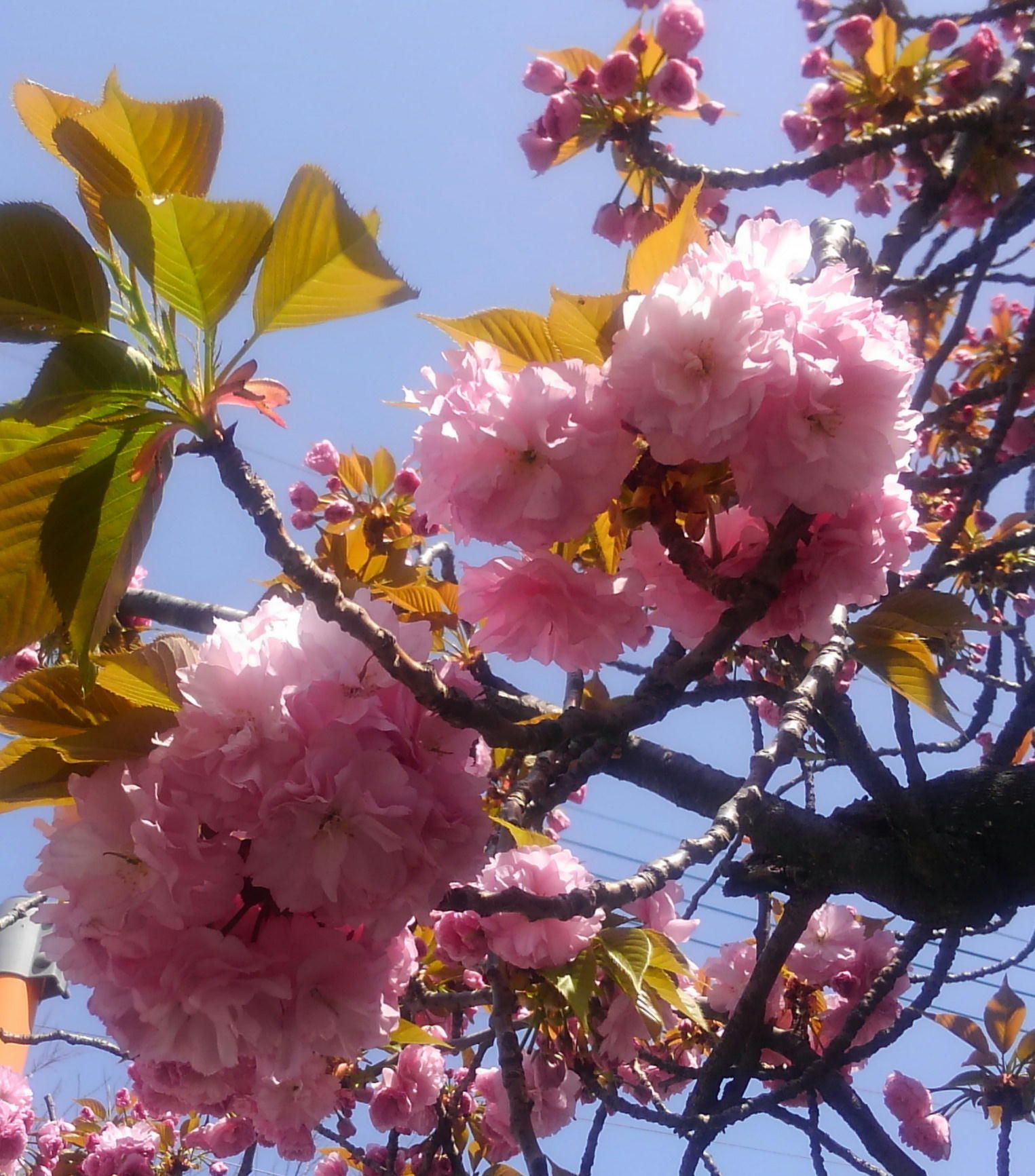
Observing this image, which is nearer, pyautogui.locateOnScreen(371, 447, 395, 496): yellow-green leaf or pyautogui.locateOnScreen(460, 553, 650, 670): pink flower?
pyautogui.locateOnScreen(460, 553, 650, 670): pink flower

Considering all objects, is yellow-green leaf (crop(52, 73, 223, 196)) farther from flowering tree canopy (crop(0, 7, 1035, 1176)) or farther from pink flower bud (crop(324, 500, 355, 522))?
pink flower bud (crop(324, 500, 355, 522))

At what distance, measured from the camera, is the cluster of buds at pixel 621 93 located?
2.66 m

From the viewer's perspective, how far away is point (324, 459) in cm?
288

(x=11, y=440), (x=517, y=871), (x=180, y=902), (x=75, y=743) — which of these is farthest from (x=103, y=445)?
(x=517, y=871)

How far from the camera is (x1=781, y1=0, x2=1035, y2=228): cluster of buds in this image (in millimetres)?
2939

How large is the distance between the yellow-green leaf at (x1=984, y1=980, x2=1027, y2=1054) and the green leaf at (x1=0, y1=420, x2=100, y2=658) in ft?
10.3

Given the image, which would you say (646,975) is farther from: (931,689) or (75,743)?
(75,743)

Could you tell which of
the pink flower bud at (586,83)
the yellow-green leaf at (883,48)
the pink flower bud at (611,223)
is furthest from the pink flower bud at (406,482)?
the yellow-green leaf at (883,48)

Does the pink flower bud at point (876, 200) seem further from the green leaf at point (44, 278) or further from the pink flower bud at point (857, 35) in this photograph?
the green leaf at point (44, 278)

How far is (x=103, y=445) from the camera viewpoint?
0.88m

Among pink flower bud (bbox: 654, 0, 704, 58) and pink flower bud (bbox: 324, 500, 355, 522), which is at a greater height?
pink flower bud (bbox: 654, 0, 704, 58)

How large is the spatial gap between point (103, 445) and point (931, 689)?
1071 millimetres

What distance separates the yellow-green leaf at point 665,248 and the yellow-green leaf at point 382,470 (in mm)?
1830

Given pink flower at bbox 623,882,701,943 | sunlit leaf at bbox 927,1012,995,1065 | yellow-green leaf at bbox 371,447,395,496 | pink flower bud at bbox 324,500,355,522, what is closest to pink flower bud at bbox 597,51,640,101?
yellow-green leaf at bbox 371,447,395,496
